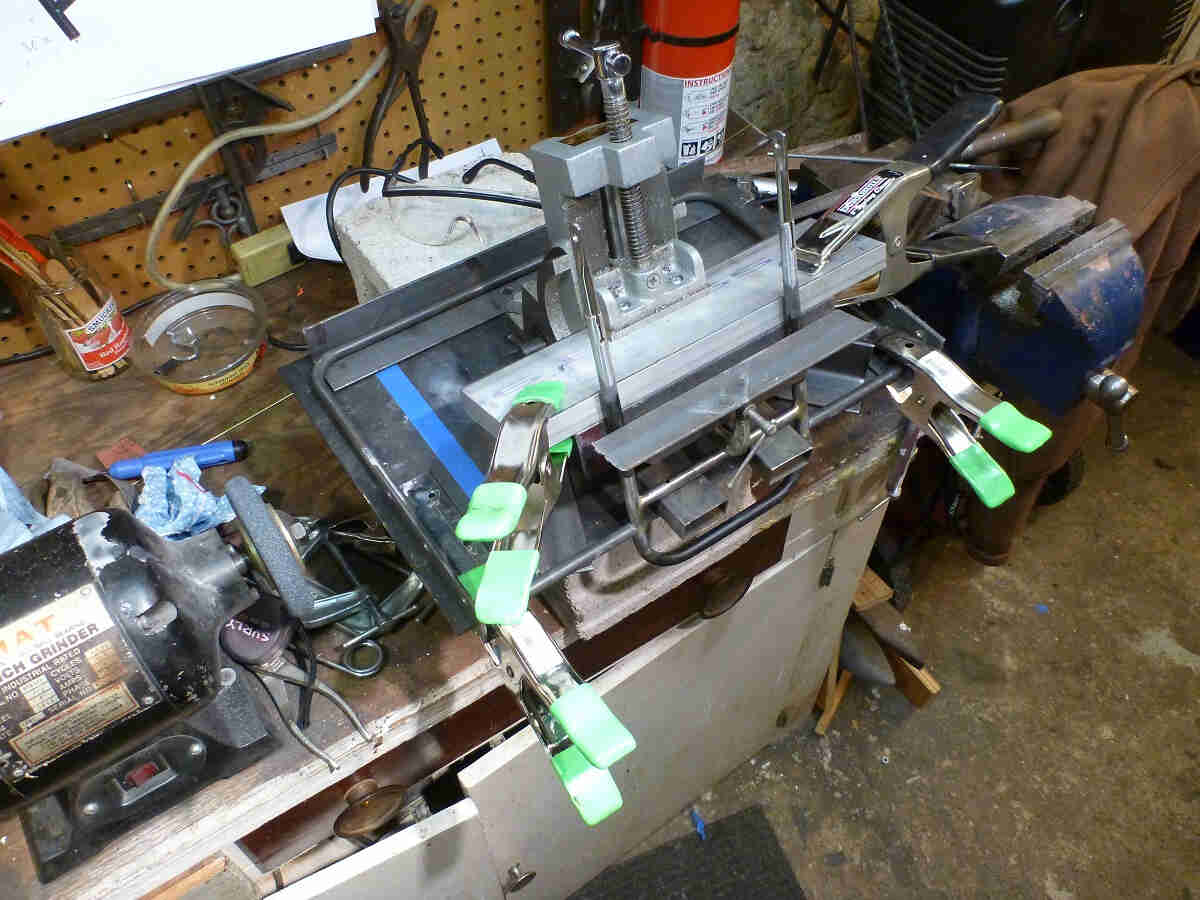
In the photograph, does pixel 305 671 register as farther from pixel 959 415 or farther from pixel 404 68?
pixel 404 68

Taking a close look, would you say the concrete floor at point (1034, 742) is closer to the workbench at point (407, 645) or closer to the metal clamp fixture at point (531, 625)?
the workbench at point (407, 645)

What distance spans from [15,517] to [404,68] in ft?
2.50

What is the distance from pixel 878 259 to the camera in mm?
796

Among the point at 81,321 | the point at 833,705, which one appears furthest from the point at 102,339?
the point at 833,705

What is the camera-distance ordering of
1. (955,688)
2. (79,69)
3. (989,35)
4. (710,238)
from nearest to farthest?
(79,69) < (710,238) < (989,35) < (955,688)

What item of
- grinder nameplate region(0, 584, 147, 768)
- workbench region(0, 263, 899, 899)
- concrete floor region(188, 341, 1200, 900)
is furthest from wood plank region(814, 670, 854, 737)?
grinder nameplate region(0, 584, 147, 768)

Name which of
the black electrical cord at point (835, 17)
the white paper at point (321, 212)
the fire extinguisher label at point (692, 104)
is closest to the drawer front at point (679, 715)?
the fire extinguisher label at point (692, 104)

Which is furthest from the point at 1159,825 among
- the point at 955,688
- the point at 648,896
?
the point at 648,896

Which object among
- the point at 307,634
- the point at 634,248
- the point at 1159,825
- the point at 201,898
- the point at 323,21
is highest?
the point at 323,21

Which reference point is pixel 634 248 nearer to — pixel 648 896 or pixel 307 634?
pixel 307 634

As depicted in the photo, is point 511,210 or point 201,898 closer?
point 201,898

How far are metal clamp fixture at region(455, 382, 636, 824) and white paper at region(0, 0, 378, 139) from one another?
0.63m

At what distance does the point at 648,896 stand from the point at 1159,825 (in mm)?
975

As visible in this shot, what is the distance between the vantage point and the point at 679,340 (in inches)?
28.7
